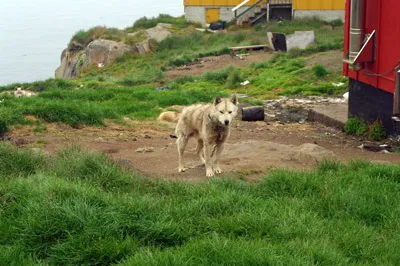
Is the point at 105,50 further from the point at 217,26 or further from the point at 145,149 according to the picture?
the point at 145,149

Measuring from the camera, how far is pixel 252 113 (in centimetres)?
1484

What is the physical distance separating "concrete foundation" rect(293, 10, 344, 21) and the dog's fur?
94.2 feet

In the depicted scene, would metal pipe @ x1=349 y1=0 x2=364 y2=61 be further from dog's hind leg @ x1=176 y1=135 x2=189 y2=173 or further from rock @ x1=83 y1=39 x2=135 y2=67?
rock @ x1=83 y1=39 x2=135 y2=67

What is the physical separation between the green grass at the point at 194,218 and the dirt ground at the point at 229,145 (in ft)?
3.94

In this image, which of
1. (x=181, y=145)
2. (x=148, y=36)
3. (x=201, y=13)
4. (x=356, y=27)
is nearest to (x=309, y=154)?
(x=181, y=145)

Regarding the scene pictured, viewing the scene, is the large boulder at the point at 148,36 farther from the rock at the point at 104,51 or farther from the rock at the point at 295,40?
the rock at the point at 295,40

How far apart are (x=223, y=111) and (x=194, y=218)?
2719 millimetres

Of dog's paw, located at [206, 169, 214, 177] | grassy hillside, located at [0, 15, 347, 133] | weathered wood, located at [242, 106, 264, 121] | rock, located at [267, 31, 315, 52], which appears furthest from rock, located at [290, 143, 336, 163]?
rock, located at [267, 31, 315, 52]

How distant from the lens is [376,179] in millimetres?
7082

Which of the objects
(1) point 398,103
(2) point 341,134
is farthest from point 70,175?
(2) point 341,134

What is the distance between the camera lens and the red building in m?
11.4

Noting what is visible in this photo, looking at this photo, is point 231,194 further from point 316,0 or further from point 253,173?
point 316,0

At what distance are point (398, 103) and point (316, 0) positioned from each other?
28043mm

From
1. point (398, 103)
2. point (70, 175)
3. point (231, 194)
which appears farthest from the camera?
point (398, 103)
